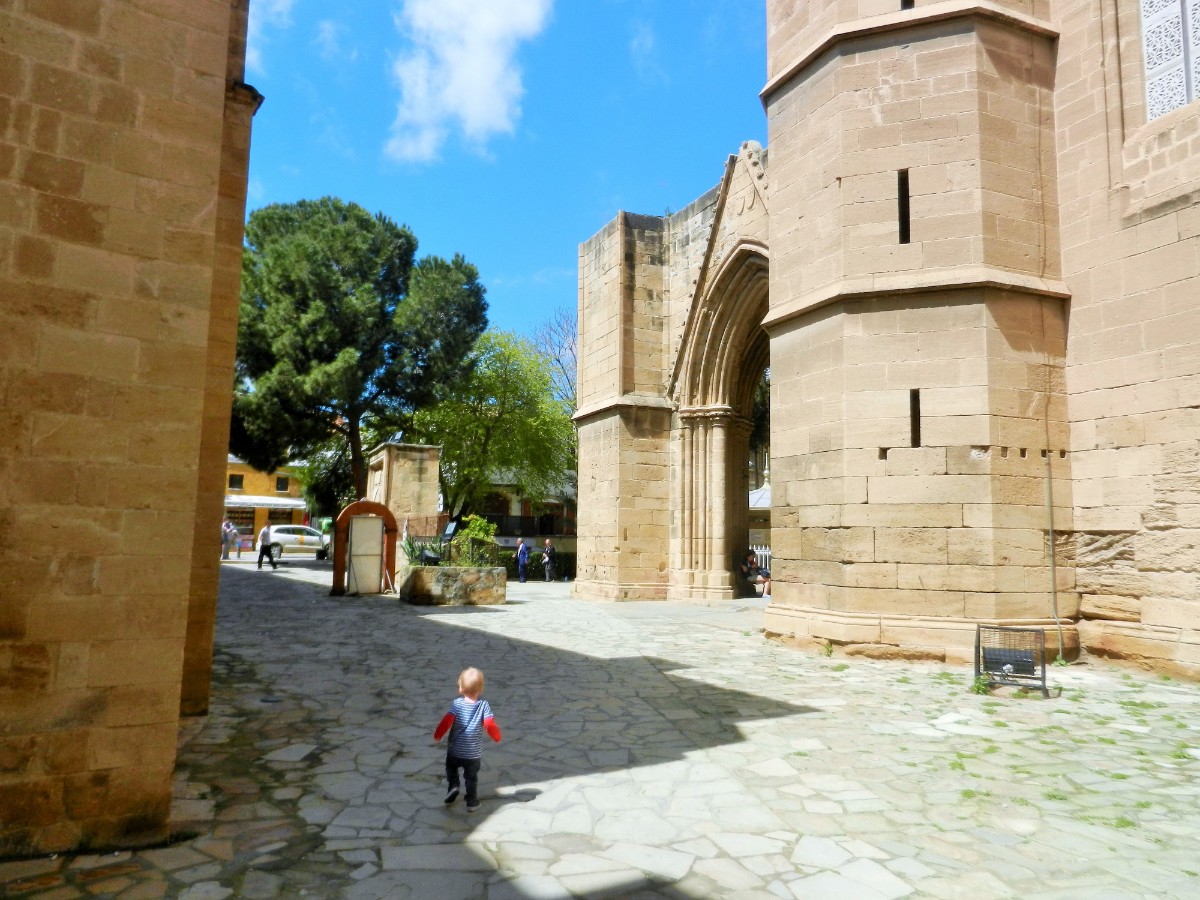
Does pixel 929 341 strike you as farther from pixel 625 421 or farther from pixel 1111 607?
pixel 625 421

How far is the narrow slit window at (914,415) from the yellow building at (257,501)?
38.9m

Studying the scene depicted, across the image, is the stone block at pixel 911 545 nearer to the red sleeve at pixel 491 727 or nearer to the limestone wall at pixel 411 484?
the red sleeve at pixel 491 727

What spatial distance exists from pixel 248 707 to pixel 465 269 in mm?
26031

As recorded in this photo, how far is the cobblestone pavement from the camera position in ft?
10.3

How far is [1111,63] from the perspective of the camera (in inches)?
348

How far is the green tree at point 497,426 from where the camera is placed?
1208 inches

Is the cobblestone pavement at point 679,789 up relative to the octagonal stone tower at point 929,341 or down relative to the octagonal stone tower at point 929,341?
down

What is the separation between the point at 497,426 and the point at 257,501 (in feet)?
64.3

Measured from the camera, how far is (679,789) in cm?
425

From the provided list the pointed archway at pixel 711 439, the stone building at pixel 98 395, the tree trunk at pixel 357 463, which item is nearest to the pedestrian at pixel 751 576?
the pointed archway at pixel 711 439

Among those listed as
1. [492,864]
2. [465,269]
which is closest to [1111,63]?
[492,864]

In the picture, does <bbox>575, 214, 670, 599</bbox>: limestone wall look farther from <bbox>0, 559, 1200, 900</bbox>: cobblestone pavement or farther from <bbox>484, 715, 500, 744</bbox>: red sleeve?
<bbox>484, 715, 500, 744</bbox>: red sleeve

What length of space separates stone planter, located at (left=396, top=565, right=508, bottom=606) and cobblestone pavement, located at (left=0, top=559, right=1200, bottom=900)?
243 inches

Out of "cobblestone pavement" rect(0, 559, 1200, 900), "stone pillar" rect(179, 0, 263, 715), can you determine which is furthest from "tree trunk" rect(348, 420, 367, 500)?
"stone pillar" rect(179, 0, 263, 715)
